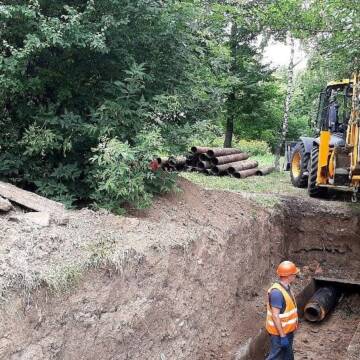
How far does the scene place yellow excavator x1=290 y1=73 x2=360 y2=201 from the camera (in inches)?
357

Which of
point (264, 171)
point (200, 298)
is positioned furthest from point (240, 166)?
point (200, 298)

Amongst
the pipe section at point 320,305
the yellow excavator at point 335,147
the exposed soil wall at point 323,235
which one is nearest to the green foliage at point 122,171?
the yellow excavator at point 335,147

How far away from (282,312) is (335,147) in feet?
16.9

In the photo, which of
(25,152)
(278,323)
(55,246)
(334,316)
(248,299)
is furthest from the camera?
(334,316)

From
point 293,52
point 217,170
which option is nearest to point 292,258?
point 217,170

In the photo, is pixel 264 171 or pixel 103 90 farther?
pixel 264 171

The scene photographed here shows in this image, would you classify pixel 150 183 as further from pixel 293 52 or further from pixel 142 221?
pixel 293 52

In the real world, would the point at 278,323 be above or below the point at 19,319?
below

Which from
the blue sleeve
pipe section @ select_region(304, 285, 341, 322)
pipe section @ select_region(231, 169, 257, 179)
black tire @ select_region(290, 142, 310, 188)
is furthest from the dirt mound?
pipe section @ select_region(231, 169, 257, 179)

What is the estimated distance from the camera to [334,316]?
9.63 meters

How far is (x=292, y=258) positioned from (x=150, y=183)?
16.4 ft

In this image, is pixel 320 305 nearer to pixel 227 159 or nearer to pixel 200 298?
pixel 200 298

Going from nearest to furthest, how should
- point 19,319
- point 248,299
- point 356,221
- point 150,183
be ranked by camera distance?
point 19,319 < point 150,183 < point 248,299 < point 356,221

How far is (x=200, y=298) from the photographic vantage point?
7.03m
